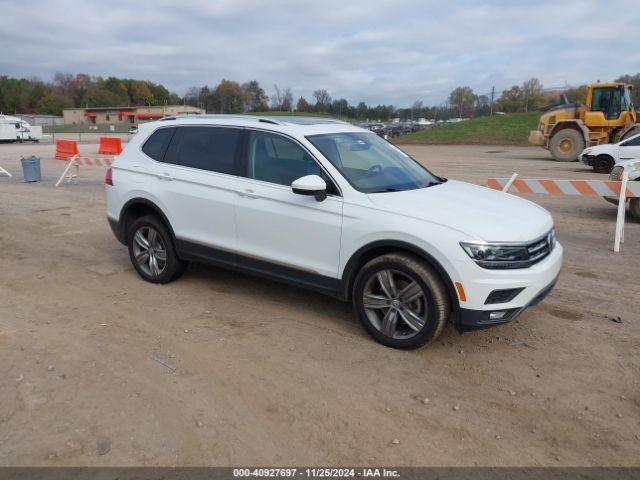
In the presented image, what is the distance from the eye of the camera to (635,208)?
8750 millimetres

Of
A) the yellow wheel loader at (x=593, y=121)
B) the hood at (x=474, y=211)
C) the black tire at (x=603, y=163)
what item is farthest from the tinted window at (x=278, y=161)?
the yellow wheel loader at (x=593, y=121)

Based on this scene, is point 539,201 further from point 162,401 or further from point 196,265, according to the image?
point 162,401

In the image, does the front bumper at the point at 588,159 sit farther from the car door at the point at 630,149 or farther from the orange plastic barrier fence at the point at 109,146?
the orange plastic barrier fence at the point at 109,146

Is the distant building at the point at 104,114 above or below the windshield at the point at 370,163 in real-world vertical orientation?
above

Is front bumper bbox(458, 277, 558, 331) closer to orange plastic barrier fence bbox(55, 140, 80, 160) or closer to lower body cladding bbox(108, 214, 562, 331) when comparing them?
lower body cladding bbox(108, 214, 562, 331)

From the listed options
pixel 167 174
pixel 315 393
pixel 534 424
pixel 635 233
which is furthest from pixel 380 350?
pixel 635 233

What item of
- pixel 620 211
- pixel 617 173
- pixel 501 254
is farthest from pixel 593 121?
pixel 501 254

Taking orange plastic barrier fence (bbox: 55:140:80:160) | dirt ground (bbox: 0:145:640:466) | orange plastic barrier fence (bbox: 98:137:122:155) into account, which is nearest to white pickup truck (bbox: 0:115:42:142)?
orange plastic barrier fence (bbox: 98:137:122:155)

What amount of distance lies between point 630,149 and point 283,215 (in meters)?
14.6

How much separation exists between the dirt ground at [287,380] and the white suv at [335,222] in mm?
418

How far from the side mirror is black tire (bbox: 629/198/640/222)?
22.0ft

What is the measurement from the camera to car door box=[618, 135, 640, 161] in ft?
50.3

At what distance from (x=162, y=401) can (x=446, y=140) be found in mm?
36908

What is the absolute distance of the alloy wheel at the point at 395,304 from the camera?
13.3 ft
